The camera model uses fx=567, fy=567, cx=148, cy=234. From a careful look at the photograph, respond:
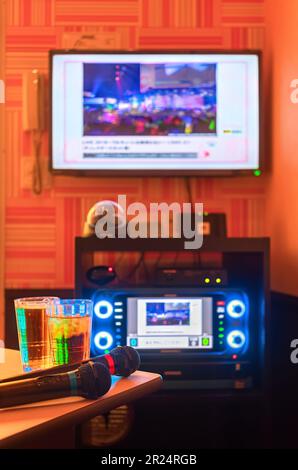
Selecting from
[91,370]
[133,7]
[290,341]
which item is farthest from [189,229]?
[91,370]

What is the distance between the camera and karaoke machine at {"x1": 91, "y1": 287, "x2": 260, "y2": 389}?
2.04 meters

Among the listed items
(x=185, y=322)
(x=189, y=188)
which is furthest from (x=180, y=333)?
(x=189, y=188)

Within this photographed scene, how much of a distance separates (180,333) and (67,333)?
1085 mm

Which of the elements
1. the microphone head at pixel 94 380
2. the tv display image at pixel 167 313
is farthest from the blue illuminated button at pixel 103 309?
the microphone head at pixel 94 380

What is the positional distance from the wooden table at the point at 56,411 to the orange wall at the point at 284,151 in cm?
128

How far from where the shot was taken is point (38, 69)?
2.60 meters

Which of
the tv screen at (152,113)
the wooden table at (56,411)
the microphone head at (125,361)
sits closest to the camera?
the wooden table at (56,411)

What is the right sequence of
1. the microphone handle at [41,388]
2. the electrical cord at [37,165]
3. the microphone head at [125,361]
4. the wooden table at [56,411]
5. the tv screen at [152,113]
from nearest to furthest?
the wooden table at [56,411]
the microphone handle at [41,388]
the microphone head at [125,361]
the tv screen at [152,113]
the electrical cord at [37,165]

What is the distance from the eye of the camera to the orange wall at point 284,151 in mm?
2176

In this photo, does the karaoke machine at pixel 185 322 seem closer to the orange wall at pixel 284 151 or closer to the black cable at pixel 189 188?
the orange wall at pixel 284 151

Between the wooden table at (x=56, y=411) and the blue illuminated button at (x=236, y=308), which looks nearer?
the wooden table at (x=56, y=411)

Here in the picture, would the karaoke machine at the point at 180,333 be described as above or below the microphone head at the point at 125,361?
below

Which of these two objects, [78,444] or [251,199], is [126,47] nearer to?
[251,199]

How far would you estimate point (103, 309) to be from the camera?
6.84 ft
